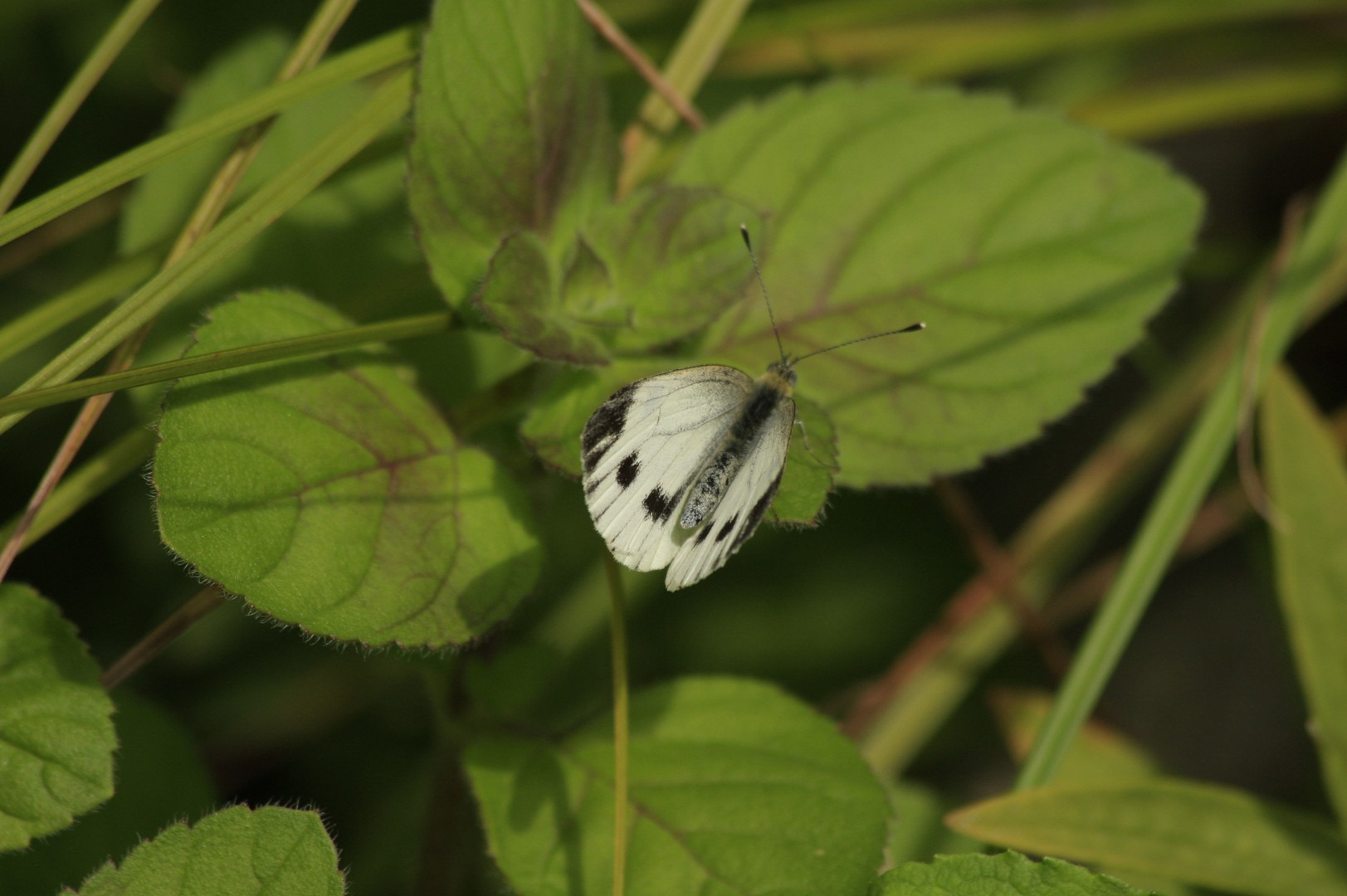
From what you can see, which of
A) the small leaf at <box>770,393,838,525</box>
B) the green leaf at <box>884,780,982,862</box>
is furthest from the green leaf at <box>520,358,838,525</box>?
the green leaf at <box>884,780,982,862</box>

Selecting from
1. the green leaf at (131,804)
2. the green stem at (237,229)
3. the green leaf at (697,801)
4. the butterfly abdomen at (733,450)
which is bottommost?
the green leaf at (131,804)

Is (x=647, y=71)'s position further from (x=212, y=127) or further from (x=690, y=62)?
(x=212, y=127)

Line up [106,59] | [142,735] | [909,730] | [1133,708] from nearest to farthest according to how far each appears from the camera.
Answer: [106,59] → [142,735] → [909,730] → [1133,708]

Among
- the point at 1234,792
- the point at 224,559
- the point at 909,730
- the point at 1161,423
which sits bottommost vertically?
the point at 909,730

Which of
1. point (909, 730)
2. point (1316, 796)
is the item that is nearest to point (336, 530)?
point (909, 730)

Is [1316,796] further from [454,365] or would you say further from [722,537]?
[454,365]

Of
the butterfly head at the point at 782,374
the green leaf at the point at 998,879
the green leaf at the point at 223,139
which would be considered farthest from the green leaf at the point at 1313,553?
the green leaf at the point at 223,139

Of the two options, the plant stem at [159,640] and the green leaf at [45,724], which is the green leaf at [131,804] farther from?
the green leaf at [45,724]
